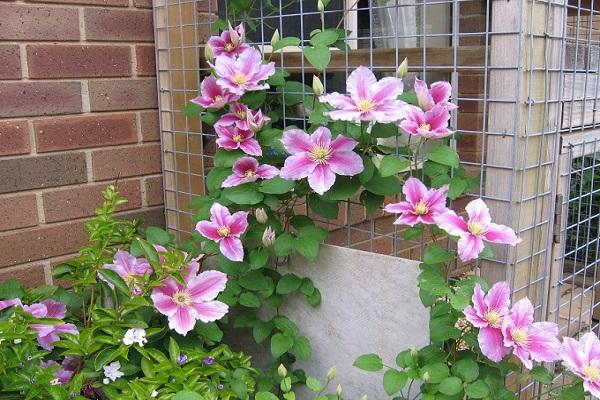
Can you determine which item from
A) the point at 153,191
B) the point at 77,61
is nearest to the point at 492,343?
the point at 153,191

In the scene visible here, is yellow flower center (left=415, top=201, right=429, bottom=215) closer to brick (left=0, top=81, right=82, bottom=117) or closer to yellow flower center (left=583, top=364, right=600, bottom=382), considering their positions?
yellow flower center (left=583, top=364, right=600, bottom=382)

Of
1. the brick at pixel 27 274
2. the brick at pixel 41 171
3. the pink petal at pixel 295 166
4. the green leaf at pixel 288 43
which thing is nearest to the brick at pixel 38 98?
the brick at pixel 41 171

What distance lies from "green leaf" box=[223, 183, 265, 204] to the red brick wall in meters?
0.52

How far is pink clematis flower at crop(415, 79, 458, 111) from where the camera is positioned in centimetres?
120

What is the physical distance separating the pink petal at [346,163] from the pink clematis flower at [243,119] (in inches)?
9.5

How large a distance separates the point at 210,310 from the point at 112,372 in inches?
9.2

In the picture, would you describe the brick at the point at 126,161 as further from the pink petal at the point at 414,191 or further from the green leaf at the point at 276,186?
the pink petal at the point at 414,191

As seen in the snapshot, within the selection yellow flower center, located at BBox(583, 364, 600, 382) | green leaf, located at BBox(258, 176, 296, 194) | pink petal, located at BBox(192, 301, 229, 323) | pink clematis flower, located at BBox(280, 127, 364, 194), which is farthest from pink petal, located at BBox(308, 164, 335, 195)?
yellow flower center, located at BBox(583, 364, 600, 382)

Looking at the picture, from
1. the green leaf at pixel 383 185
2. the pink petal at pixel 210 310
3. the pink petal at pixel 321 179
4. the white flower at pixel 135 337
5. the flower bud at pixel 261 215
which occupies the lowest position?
the white flower at pixel 135 337

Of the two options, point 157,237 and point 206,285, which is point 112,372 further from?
point 157,237

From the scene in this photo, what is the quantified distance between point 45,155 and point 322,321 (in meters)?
0.83

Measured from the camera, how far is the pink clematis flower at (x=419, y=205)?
1.17m

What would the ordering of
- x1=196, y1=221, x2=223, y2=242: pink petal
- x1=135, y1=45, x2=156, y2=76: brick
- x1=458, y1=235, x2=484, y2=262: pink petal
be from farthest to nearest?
x1=135, y1=45, x2=156, y2=76: brick
x1=196, y1=221, x2=223, y2=242: pink petal
x1=458, y1=235, x2=484, y2=262: pink petal

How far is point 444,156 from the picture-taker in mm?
1200
